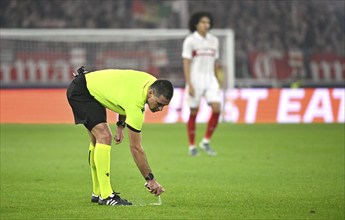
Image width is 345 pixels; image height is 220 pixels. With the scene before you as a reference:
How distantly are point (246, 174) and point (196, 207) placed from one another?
362 cm

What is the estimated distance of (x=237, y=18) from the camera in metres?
33.5

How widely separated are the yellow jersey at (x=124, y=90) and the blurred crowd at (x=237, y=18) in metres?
23.1

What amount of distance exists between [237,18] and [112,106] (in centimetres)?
2509

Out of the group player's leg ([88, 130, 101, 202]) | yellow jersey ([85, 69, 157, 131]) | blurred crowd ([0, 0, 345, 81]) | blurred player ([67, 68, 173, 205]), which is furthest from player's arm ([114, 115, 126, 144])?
blurred crowd ([0, 0, 345, 81])

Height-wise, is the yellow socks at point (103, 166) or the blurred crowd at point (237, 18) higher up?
the yellow socks at point (103, 166)

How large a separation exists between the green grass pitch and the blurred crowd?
12.2 meters

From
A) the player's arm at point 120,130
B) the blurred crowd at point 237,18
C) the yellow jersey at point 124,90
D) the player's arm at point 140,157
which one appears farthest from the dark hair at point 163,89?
the blurred crowd at point 237,18

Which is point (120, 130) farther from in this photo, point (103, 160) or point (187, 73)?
point (187, 73)

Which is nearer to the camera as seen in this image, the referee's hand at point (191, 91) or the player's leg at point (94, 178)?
the player's leg at point (94, 178)

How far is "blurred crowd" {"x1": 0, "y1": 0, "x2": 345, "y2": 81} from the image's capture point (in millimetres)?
32562

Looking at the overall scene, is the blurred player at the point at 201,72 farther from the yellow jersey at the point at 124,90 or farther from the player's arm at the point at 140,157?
the player's arm at the point at 140,157

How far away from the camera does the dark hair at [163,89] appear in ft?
27.1

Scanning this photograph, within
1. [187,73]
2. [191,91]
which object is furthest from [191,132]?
[187,73]

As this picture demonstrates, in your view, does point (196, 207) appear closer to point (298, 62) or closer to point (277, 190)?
point (277, 190)
